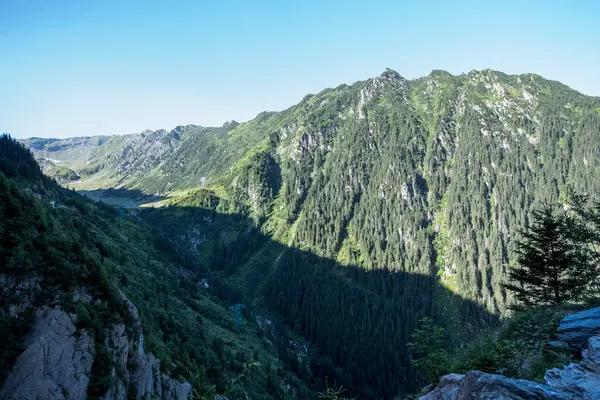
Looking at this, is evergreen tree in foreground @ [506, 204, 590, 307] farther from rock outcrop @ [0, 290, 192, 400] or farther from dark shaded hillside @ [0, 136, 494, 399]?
rock outcrop @ [0, 290, 192, 400]

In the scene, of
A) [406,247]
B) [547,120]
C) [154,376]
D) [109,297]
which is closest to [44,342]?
[109,297]

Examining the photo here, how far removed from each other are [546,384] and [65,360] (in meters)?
25.8

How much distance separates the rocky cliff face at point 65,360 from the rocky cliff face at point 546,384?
845 inches

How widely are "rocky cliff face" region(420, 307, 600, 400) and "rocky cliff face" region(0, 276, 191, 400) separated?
21.5 metres

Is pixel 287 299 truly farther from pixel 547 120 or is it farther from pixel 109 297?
pixel 547 120

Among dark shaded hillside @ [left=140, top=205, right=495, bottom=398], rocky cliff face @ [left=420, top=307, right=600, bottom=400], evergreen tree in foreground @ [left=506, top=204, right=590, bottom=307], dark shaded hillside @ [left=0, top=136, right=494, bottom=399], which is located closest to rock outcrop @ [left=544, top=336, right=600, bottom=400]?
rocky cliff face @ [left=420, top=307, right=600, bottom=400]

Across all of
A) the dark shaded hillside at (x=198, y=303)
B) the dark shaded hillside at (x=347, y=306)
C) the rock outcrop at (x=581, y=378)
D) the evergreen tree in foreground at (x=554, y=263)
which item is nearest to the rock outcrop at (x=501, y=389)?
the rock outcrop at (x=581, y=378)

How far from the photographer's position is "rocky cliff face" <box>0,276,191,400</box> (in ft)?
63.4

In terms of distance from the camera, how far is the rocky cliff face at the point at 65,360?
63.4ft

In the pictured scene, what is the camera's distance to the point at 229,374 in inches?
2126

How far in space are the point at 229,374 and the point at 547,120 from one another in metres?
218

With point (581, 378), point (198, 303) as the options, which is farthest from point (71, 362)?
point (198, 303)

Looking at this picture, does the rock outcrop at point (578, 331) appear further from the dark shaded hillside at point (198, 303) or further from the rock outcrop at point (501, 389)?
the dark shaded hillside at point (198, 303)

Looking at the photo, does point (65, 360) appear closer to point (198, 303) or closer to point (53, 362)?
point (53, 362)
